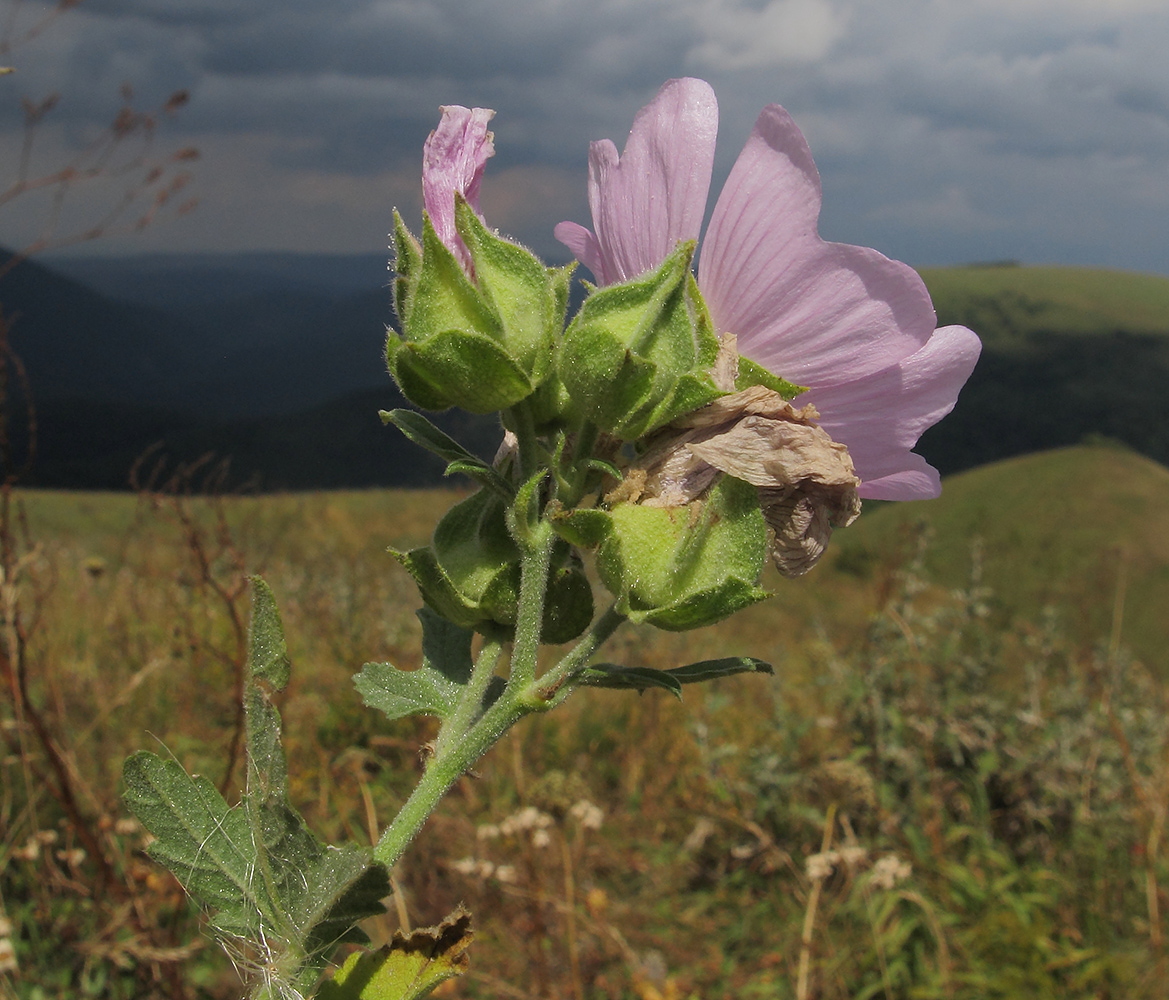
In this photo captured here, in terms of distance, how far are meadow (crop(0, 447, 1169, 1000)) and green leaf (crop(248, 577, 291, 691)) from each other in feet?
7.10

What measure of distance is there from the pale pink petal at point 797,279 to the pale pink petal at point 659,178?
5 cm

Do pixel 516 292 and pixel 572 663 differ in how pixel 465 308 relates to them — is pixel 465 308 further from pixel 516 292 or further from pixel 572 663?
pixel 572 663

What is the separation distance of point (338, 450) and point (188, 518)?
9791 cm

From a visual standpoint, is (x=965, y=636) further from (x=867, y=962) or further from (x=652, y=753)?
(x=867, y=962)

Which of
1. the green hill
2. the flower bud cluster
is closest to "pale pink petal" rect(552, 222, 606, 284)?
the flower bud cluster

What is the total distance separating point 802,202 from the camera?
1.12 m

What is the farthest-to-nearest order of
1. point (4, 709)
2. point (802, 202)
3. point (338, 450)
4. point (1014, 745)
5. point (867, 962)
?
point (338, 450) < point (1014, 745) < point (4, 709) < point (867, 962) < point (802, 202)

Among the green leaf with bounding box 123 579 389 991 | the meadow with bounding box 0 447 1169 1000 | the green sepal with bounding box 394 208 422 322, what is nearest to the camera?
the green leaf with bounding box 123 579 389 991

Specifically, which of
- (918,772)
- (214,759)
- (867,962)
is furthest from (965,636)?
(214,759)

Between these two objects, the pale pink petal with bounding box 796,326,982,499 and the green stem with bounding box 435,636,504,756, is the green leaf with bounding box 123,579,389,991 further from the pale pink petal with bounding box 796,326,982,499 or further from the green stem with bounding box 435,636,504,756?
the pale pink petal with bounding box 796,326,982,499

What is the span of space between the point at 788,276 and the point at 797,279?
1 centimetres

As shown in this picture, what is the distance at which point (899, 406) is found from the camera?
1198 mm

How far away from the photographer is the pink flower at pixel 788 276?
3.64 feet

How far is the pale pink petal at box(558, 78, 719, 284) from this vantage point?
1115 mm
